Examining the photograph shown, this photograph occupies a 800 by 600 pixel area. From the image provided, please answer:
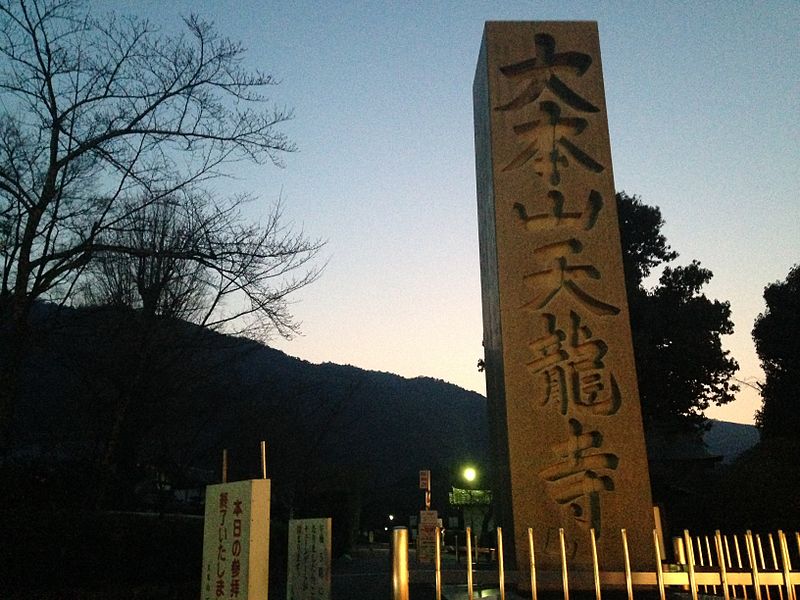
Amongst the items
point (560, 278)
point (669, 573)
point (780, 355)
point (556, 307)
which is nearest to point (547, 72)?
point (560, 278)

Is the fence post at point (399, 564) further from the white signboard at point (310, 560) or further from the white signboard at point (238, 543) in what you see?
the white signboard at point (310, 560)

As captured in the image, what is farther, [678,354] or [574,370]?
[678,354]

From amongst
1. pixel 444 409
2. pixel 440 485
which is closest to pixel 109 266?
pixel 440 485

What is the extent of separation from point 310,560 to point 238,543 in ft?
10.5

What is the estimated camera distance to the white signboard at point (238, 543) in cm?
385

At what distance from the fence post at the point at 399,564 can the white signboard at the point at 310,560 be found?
3.64 metres

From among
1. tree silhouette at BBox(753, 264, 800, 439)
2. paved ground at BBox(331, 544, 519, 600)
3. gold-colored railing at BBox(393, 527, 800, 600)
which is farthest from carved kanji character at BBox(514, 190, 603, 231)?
tree silhouette at BBox(753, 264, 800, 439)

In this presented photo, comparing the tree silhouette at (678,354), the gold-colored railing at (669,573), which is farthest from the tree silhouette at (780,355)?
the gold-colored railing at (669,573)

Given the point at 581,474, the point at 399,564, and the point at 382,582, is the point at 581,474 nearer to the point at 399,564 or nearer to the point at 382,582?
the point at 399,564

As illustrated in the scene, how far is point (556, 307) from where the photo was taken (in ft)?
22.0

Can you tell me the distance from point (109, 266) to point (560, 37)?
32.1 ft

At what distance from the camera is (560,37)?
756 cm

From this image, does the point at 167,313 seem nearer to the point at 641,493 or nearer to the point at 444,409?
the point at 641,493

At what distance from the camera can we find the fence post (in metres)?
3.03
